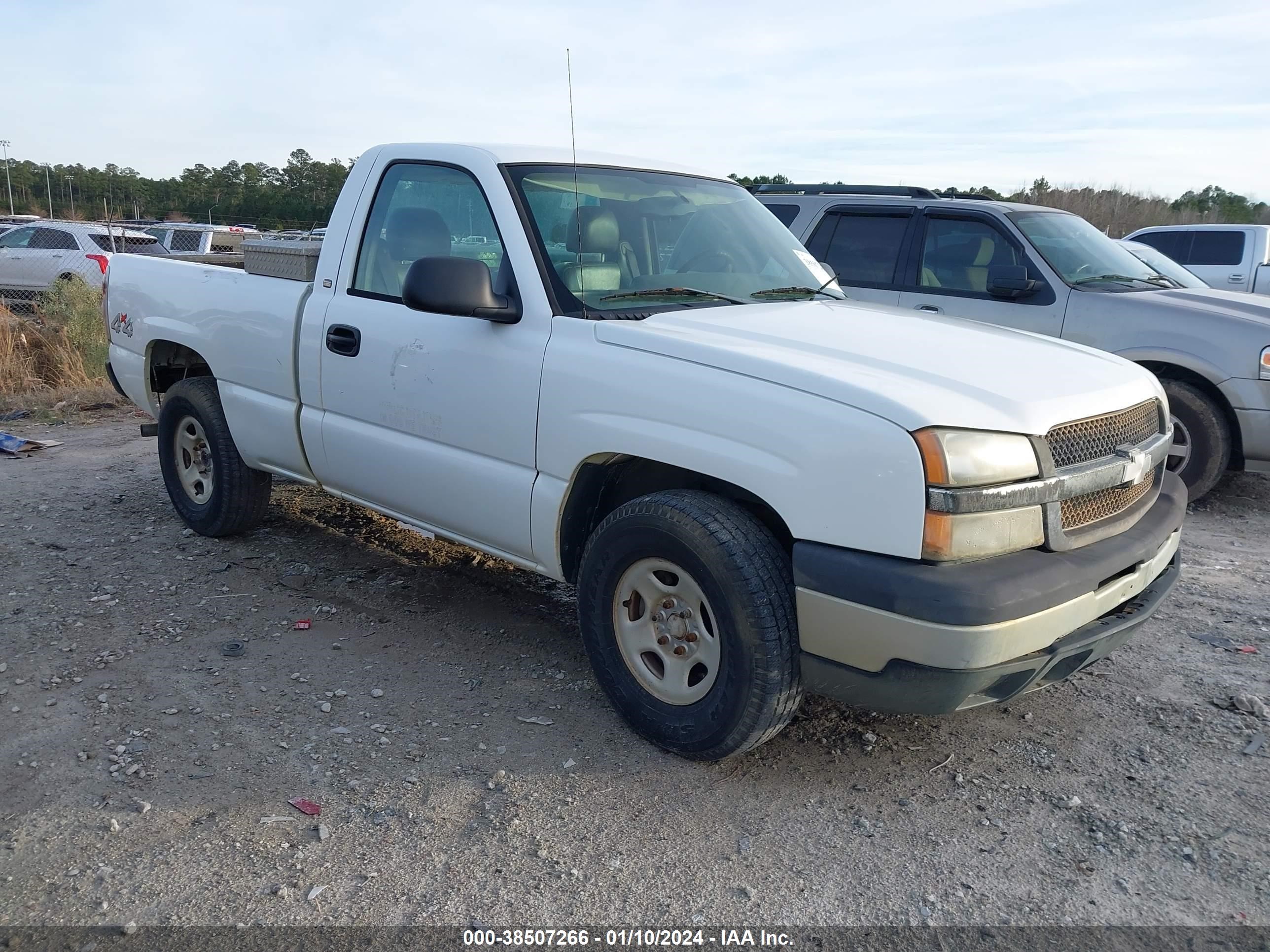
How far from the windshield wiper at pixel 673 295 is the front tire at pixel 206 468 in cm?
243

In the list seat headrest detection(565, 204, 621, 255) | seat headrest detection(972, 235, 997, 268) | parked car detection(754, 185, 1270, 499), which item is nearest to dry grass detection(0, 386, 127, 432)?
parked car detection(754, 185, 1270, 499)

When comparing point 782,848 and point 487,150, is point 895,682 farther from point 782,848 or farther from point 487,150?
point 487,150

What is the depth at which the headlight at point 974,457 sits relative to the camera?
265cm

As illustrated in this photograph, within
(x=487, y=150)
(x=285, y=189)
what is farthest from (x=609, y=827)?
(x=285, y=189)

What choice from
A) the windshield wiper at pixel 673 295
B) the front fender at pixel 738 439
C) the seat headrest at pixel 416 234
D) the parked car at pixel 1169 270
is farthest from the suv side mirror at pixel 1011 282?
the front fender at pixel 738 439

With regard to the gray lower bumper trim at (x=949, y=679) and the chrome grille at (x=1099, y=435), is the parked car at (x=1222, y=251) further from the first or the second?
the gray lower bumper trim at (x=949, y=679)

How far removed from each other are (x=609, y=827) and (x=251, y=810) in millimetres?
1065

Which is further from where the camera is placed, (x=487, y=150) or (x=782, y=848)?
(x=487, y=150)

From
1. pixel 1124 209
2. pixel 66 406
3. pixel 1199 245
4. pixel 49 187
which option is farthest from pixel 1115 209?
pixel 49 187

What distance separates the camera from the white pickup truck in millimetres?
2729

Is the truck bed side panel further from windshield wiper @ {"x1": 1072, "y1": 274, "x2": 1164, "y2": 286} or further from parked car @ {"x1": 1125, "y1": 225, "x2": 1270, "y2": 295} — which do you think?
parked car @ {"x1": 1125, "y1": 225, "x2": 1270, "y2": 295}

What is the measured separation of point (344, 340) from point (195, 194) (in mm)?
32199

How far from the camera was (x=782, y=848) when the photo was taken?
9.43 ft

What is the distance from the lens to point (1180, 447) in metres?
6.37
